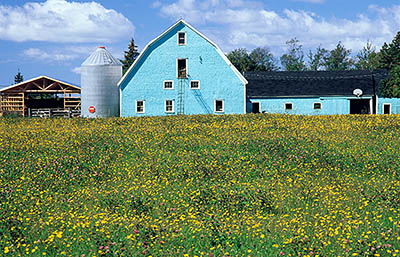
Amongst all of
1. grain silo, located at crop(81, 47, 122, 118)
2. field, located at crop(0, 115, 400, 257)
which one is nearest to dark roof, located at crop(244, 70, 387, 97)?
grain silo, located at crop(81, 47, 122, 118)

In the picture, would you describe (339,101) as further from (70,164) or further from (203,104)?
(70,164)

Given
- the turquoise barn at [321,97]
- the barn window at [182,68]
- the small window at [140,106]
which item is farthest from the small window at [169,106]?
the turquoise barn at [321,97]

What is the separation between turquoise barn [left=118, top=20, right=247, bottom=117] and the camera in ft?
131

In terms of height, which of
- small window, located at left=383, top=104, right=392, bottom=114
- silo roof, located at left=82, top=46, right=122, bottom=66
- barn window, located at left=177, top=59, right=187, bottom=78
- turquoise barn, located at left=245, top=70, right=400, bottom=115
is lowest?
small window, located at left=383, top=104, right=392, bottom=114

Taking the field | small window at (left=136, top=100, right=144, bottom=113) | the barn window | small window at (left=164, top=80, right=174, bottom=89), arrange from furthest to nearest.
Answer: small window at (left=136, top=100, right=144, bottom=113) → small window at (left=164, top=80, right=174, bottom=89) → the barn window → the field

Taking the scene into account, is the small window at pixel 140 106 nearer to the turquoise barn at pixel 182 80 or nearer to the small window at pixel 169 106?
the turquoise barn at pixel 182 80

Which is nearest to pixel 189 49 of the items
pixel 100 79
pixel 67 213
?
pixel 100 79

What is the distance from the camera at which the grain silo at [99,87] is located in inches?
1668

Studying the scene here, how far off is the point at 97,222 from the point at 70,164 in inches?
270

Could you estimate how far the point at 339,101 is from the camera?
4581 centimetres

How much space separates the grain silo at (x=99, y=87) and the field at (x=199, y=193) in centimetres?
1944

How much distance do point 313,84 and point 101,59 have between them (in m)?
21.9

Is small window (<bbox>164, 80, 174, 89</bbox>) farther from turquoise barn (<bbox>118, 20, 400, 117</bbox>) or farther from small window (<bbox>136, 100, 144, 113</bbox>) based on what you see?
small window (<bbox>136, 100, 144, 113</bbox>)

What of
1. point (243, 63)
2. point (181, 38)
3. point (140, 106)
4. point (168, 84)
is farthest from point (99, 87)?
point (243, 63)
